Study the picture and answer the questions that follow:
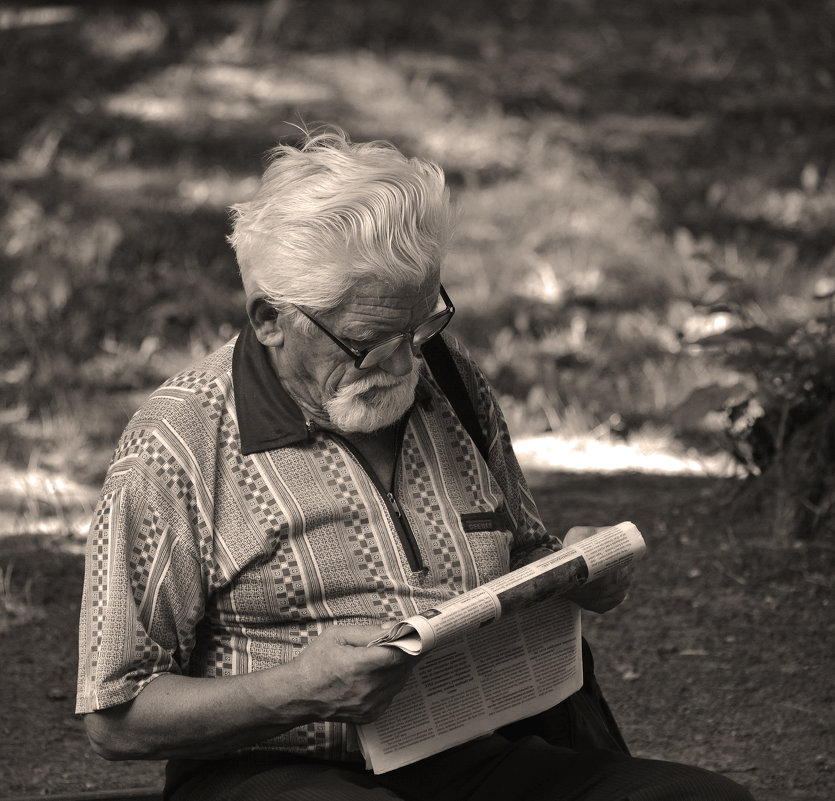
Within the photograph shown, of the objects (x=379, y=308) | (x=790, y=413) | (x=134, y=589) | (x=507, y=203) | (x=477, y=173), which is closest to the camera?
(x=134, y=589)

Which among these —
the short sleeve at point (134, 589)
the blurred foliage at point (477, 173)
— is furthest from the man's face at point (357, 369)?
the blurred foliage at point (477, 173)

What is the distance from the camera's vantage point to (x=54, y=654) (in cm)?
376

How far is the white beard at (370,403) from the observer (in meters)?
2.16

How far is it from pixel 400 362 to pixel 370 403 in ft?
0.30

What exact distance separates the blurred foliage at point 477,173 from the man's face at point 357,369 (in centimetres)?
291

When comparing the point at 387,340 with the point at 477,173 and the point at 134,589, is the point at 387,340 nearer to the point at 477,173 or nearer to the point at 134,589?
the point at 134,589

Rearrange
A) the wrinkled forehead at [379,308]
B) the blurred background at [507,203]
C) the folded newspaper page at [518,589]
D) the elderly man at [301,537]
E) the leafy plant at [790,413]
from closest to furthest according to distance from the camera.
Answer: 1. the folded newspaper page at [518,589]
2. the elderly man at [301,537]
3. the wrinkled forehead at [379,308]
4. the leafy plant at [790,413]
5. the blurred background at [507,203]

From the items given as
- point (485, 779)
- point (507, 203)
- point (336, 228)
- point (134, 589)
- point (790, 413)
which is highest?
point (336, 228)

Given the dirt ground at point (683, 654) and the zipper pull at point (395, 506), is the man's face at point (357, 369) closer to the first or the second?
the zipper pull at point (395, 506)

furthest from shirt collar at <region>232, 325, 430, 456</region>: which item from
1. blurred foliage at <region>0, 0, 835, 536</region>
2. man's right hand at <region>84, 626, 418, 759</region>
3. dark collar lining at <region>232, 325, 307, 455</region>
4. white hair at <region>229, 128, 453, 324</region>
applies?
blurred foliage at <region>0, 0, 835, 536</region>

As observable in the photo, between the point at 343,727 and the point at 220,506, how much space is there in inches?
15.8

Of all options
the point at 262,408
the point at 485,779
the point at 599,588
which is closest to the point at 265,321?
the point at 262,408

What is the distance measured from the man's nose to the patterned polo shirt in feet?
0.43

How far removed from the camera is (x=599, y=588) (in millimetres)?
2270
